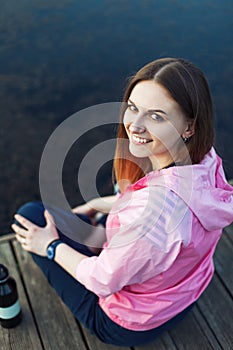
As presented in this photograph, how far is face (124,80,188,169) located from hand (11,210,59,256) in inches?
22.4

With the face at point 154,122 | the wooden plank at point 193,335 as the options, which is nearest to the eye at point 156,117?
the face at point 154,122

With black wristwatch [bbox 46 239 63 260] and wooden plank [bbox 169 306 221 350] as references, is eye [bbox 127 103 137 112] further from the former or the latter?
wooden plank [bbox 169 306 221 350]

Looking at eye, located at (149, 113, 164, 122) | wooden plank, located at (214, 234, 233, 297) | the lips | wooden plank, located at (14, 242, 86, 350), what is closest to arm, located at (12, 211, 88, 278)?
wooden plank, located at (14, 242, 86, 350)

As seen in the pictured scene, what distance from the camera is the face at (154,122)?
1.60 metres

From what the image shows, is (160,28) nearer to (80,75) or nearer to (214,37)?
(214,37)

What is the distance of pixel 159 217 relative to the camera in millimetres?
1566

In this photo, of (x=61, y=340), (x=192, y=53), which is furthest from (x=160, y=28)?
(x=61, y=340)

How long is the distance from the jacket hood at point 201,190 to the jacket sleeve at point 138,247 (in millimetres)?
51

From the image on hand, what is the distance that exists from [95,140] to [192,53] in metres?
1.58

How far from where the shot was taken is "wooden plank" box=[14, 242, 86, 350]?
206cm

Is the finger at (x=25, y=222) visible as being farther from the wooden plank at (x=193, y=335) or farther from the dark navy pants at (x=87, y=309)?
the wooden plank at (x=193, y=335)

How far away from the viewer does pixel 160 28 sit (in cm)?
511

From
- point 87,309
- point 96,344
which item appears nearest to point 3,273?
point 87,309

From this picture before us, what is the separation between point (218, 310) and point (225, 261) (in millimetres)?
292
